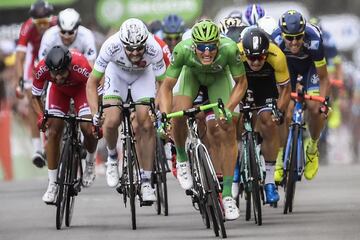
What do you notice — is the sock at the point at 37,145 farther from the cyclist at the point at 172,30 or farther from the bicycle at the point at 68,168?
the bicycle at the point at 68,168

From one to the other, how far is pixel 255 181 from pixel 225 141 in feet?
1.76

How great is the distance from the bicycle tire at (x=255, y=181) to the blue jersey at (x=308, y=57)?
1732 mm

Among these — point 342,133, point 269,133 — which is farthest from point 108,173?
point 342,133

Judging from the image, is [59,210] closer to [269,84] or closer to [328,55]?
[269,84]

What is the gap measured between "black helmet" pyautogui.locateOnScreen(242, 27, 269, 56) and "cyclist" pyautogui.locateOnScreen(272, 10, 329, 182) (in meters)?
1.09

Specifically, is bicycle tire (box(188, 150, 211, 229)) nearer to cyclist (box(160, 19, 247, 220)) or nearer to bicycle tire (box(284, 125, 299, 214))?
cyclist (box(160, 19, 247, 220))

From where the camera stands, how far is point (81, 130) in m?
17.4

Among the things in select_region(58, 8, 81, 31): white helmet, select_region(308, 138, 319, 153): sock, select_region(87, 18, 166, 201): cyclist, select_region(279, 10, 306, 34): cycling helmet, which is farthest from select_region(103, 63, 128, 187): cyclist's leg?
select_region(58, 8, 81, 31): white helmet

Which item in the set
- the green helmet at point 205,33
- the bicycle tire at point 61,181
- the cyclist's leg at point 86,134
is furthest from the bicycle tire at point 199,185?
the cyclist's leg at point 86,134

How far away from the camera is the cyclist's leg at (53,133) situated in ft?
54.7

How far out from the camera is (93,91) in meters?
16.0

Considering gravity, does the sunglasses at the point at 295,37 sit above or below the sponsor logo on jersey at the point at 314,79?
above

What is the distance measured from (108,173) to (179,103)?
1.24 metres

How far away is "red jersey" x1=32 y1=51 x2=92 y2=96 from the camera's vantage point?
16.6 metres
